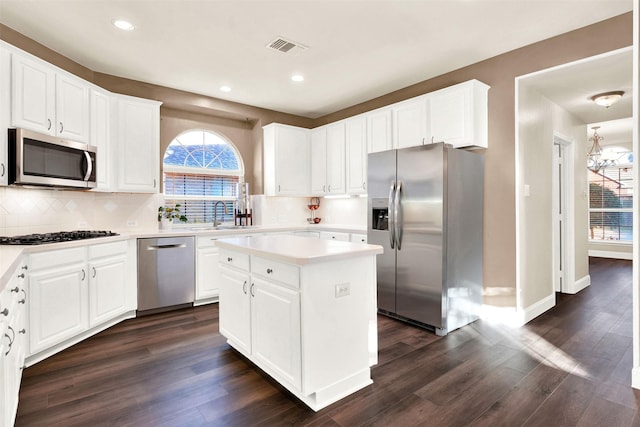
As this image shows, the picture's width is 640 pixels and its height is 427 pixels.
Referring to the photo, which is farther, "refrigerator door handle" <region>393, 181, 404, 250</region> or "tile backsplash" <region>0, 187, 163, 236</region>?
"refrigerator door handle" <region>393, 181, 404, 250</region>

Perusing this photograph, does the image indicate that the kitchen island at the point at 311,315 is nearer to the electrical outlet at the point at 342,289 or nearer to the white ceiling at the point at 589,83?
the electrical outlet at the point at 342,289

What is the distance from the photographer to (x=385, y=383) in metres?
2.27

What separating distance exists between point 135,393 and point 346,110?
175 inches

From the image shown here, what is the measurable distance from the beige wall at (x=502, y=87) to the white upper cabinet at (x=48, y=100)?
361mm

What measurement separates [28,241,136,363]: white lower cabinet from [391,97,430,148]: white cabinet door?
10.6ft

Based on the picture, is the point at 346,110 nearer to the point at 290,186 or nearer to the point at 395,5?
the point at 290,186

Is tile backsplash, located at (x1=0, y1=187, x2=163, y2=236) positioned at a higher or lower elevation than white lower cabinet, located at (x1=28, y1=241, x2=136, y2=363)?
higher

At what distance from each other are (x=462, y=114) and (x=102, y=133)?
372cm

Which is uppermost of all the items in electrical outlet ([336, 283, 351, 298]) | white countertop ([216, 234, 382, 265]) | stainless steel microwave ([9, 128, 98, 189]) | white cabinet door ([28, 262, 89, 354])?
stainless steel microwave ([9, 128, 98, 189])

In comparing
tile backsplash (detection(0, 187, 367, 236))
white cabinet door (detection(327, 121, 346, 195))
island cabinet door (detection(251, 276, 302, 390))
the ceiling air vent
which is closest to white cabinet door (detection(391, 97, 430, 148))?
white cabinet door (detection(327, 121, 346, 195))

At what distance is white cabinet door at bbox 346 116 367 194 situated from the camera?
4.55 meters

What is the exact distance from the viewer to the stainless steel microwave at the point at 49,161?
263cm

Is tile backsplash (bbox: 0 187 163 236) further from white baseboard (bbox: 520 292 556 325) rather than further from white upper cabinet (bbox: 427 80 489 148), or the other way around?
white baseboard (bbox: 520 292 556 325)

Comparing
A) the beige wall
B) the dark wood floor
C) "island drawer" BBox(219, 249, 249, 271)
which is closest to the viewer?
the dark wood floor
